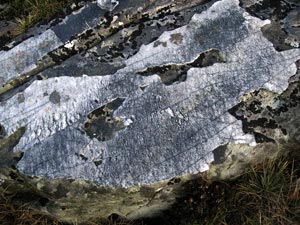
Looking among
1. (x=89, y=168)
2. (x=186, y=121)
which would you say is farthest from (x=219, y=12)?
(x=89, y=168)

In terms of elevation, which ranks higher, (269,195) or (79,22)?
(79,22)

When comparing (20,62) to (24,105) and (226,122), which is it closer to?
(24,105)

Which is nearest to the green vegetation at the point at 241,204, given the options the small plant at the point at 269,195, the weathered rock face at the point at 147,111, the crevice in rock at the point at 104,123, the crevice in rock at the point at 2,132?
the small plant at the point at 269,195

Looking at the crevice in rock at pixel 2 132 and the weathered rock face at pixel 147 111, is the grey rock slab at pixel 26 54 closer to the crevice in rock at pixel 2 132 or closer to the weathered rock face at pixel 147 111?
the weathered rock face at pixel 147 111

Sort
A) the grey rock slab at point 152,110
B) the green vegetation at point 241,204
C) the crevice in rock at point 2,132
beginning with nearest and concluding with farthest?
the grey rock slab at point 152,110, the crevice in rock at point 2,132, the green vegetation at point 241,204

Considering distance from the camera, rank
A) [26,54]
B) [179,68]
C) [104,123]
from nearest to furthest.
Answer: [104,123] → [179,68] → [26,54]

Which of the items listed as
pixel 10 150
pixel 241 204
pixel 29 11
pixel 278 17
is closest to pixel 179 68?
pixel 278 17

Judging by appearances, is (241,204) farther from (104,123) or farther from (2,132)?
(2,132)

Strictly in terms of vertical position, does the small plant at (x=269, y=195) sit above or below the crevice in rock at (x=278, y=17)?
below
